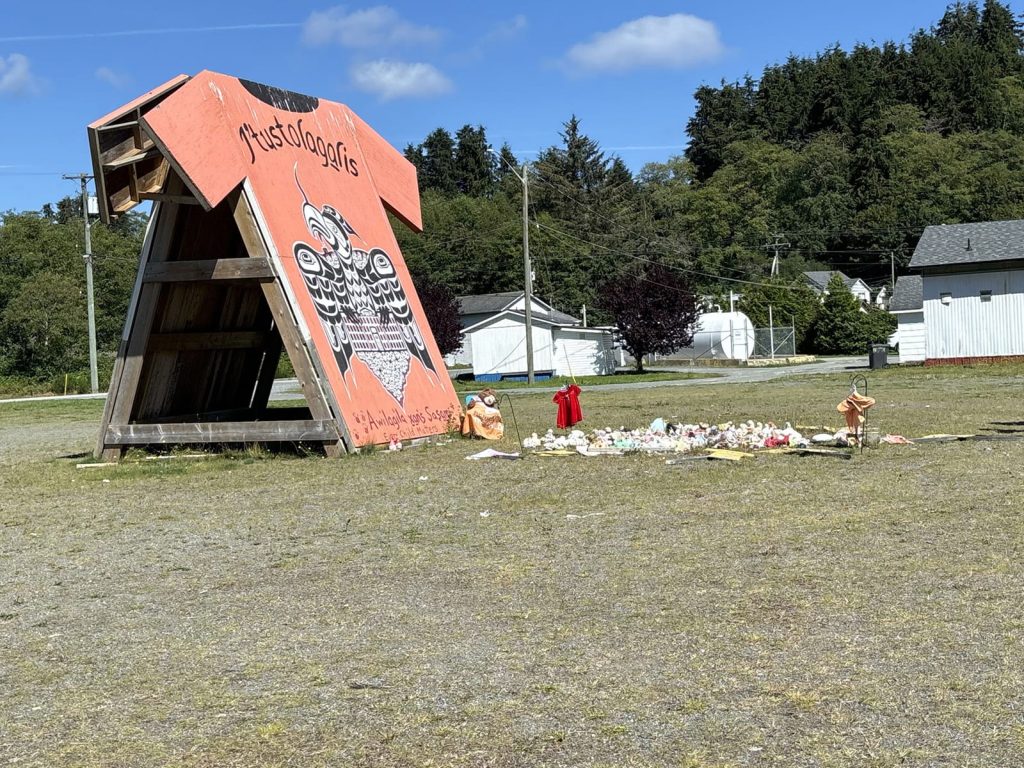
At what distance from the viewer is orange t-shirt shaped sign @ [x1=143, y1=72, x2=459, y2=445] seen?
49.7 ft

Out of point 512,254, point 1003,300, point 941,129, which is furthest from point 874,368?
point 941,129

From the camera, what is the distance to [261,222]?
1553cm

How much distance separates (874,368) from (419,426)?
30303 mm

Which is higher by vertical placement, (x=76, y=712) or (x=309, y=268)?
(x=309, y=268)

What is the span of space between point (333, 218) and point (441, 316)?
3853cm

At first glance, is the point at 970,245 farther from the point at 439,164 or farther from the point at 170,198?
the point at 439,164

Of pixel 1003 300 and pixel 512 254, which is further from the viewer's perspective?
pixel 512 254

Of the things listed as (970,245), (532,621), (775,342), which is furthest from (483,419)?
(775,342)

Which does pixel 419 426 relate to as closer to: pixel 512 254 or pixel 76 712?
pixel 76 712

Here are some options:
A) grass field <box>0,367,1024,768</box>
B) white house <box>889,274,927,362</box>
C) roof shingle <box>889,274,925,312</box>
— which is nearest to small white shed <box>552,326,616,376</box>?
white house <box>889,274,927,362</box>

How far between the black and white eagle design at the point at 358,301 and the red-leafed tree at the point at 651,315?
120 ft

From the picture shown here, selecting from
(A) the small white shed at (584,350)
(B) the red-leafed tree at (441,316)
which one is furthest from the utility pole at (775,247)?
(B) the red-leafed tree at (441,316)

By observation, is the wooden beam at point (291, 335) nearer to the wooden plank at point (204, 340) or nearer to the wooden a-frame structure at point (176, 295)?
the wooden a-frame structure at point (176, 295)

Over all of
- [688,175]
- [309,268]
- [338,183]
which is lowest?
[309,268]
